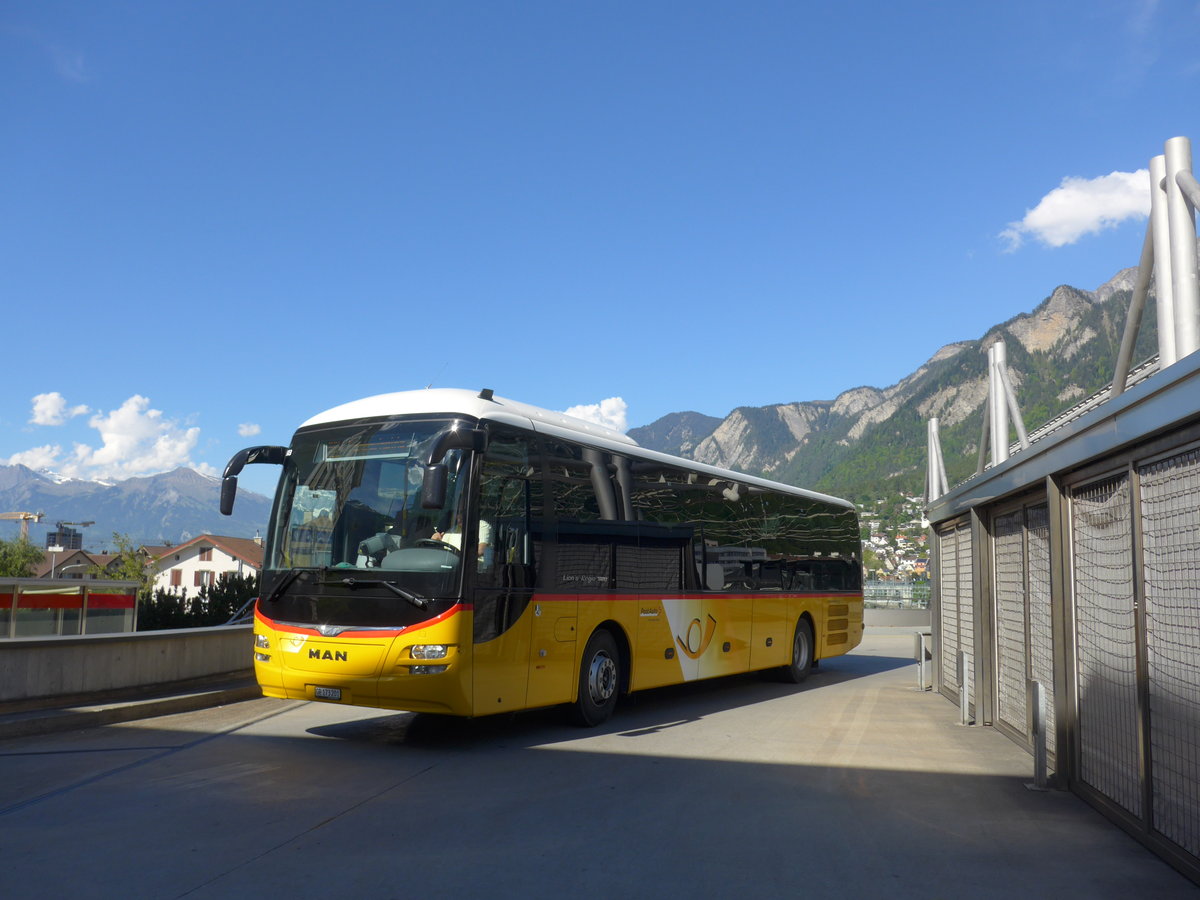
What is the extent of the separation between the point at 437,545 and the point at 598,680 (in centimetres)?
286

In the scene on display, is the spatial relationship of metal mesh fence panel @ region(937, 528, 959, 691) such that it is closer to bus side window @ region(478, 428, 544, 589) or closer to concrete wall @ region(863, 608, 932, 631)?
bus side window @ region(478, 428, 544, 589)

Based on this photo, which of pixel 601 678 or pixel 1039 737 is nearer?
pixel 1039 737

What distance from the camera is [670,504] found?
40.5 ft

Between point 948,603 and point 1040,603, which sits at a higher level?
point 1040,603

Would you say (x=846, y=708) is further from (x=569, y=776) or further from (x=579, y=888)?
(x=579, y=888)

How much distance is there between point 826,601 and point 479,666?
9.79 metres

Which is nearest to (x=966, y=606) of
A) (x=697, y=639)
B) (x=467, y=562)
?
(x=697, y=639)

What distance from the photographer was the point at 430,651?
28.2ft

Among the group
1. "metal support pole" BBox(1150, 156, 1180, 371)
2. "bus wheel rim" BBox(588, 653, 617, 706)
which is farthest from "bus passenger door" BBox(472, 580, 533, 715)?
"metal support pole" BBox(1150, 156, 1180, 371)

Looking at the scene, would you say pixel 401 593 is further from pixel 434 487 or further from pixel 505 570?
pixel 434 487

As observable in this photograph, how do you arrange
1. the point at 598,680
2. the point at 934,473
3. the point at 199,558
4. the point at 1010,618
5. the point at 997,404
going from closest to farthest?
1. the point at 1010,618
2. the point at 598,680
3. the point at 997,404
4. the point at 934,473
5. the point at 199,558

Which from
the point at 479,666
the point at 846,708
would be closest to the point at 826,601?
the point at 846,708

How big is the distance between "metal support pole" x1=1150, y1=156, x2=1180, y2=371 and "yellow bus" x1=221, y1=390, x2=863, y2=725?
523 centimetres

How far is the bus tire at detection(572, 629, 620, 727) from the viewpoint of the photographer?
413 inches
